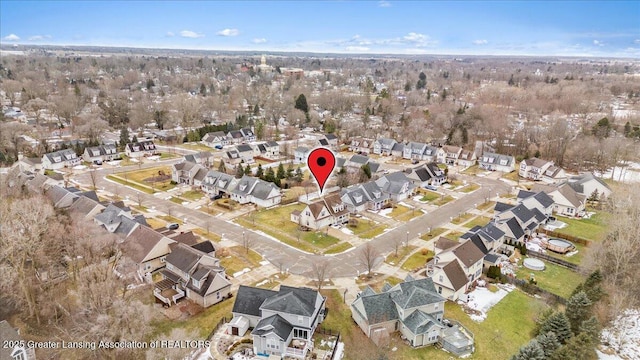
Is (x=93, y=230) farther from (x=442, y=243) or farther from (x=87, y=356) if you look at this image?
(x=442, y=243)

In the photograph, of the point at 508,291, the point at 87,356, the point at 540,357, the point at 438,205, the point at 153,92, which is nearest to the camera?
the point at 540,357

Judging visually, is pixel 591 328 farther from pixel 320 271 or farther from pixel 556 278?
pixel 320 271

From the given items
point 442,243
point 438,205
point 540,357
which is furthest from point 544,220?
point 540,357

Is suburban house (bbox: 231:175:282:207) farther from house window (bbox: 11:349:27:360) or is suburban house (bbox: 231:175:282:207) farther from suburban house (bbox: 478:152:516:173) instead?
suburban house (bbox: 478:152:516:173)

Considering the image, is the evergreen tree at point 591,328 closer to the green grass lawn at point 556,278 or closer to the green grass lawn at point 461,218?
the green grass lawn at point 556,278

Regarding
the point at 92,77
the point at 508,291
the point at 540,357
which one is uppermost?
the point at 92,77

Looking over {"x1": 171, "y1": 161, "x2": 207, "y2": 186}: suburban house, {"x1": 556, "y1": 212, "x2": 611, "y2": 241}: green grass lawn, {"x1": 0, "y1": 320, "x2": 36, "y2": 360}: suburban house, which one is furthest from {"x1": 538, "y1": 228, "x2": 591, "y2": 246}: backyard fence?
{"x1": 0, "y1": 320, "x2": 36, "y2": 360}: suburban house
